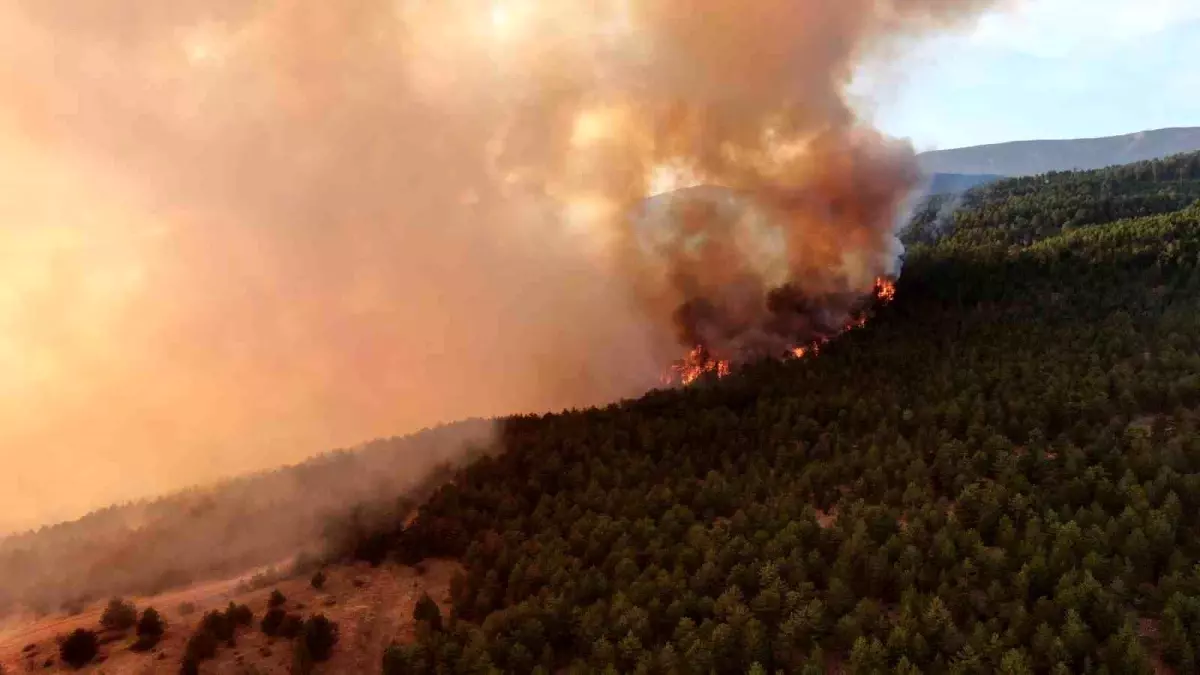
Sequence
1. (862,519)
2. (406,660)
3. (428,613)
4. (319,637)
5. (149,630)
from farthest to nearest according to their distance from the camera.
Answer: (862,519) → (428,613) → (319,637) → (149,630) → (406,660)

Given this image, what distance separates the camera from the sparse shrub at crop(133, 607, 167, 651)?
30984 millimetres

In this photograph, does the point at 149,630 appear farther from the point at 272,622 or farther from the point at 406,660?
the point at 406,660

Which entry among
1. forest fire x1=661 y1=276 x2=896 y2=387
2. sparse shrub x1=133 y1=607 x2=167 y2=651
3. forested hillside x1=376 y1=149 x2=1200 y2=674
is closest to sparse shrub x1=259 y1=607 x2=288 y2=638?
sparse shrub x1=133 y1=607 x2=167 y2=651

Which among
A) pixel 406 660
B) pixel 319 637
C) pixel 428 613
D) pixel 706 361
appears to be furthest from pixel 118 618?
pixel 706 361

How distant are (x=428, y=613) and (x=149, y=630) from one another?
11.0m

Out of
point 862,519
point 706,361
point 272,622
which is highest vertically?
point 706,361

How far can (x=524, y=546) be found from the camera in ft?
125

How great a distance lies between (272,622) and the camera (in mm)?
32844

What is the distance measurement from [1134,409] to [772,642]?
31155mm

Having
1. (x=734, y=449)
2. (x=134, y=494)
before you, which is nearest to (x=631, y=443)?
(x=734, y=449)

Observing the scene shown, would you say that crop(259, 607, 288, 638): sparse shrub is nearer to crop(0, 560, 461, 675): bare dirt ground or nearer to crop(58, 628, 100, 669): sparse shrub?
crop(0, 560, 461, 675): bare dirt ground

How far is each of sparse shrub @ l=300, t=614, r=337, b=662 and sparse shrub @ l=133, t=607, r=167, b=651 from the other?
5720 mm

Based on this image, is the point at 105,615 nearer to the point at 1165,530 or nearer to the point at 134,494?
the point at 134,494

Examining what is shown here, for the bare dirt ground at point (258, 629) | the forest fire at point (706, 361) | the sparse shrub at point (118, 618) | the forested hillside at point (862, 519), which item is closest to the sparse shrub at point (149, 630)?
the bare dirt ground at point (258, 629)
